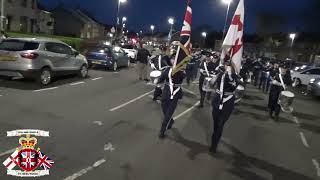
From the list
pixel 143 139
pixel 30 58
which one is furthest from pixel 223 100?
pixel 30 58

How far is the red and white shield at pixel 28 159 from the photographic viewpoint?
15.4 feet

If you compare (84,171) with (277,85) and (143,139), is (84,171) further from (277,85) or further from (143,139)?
(277,85)

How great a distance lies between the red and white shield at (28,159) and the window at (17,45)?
978 cm

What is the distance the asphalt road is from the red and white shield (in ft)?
3.34

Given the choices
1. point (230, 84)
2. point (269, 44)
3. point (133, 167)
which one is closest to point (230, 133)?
point (230, 84)

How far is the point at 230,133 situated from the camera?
10.2 metres

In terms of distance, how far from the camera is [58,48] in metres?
15.7

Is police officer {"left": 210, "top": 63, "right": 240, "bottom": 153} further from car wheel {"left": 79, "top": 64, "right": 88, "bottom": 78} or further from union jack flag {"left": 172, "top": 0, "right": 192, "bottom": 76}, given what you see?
car wheel {"left": 79, "top": 64, "right": 88, "bottom": 78}

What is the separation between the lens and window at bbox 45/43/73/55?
591 inches

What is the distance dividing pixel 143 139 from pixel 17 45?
7475 millimetres

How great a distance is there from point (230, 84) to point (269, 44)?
71594 mm

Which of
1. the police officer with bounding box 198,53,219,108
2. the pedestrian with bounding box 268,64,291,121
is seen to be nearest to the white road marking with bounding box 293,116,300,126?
the pedestrian with bounding box 268,64,291,121

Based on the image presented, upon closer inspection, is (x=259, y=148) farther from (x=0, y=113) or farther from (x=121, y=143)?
(x=0, y=113)

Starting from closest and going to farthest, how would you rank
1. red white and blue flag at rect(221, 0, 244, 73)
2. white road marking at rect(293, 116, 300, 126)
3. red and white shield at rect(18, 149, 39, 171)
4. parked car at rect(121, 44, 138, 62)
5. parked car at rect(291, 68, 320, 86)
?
red and white shield at rect(18, 149, 39, 171) → red white and blue flag at rect(221, 0, 244, 73) → white road marking at rect(293, 116, 300, 126) → parked car at rect(291, 68, 320, 86) → parked car at rect(121, 44, 138, 62)
